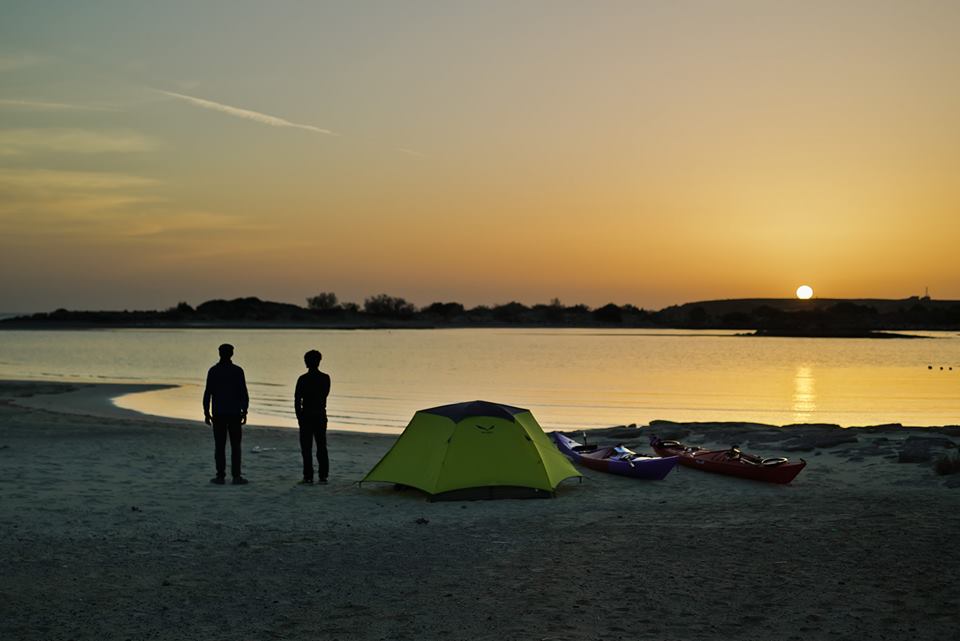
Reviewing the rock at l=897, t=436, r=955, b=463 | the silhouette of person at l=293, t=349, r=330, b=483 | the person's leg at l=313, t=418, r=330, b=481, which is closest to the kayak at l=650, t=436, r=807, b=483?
the rock at l=897, t=436, r=955, b=463

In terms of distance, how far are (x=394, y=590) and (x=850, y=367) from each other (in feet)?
208

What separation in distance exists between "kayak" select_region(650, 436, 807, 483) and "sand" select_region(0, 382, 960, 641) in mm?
212

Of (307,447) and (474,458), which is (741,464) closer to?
(474,458)

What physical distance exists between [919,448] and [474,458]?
7553 millimetres

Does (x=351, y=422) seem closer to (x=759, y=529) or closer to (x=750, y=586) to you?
(x=759, y=529)

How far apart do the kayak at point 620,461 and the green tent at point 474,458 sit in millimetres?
1208

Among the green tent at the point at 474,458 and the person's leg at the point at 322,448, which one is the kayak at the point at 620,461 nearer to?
the green tent at the point at 474,458

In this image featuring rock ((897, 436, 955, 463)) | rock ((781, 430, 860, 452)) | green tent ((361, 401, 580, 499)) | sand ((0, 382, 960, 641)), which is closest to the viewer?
sand ((0, 382, 960, 641))

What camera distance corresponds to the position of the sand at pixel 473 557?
6.79 metres

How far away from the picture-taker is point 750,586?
771 centimetres

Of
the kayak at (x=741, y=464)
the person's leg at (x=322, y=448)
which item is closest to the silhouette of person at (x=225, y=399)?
the person's leg at (x=322, y=448)

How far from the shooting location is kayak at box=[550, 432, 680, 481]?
13680 millimetres

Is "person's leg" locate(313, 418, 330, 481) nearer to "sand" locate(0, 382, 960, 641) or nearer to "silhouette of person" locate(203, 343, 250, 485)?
"sand" locate(0, 382, 960, 641)

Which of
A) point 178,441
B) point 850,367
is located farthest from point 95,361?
point 850,367
